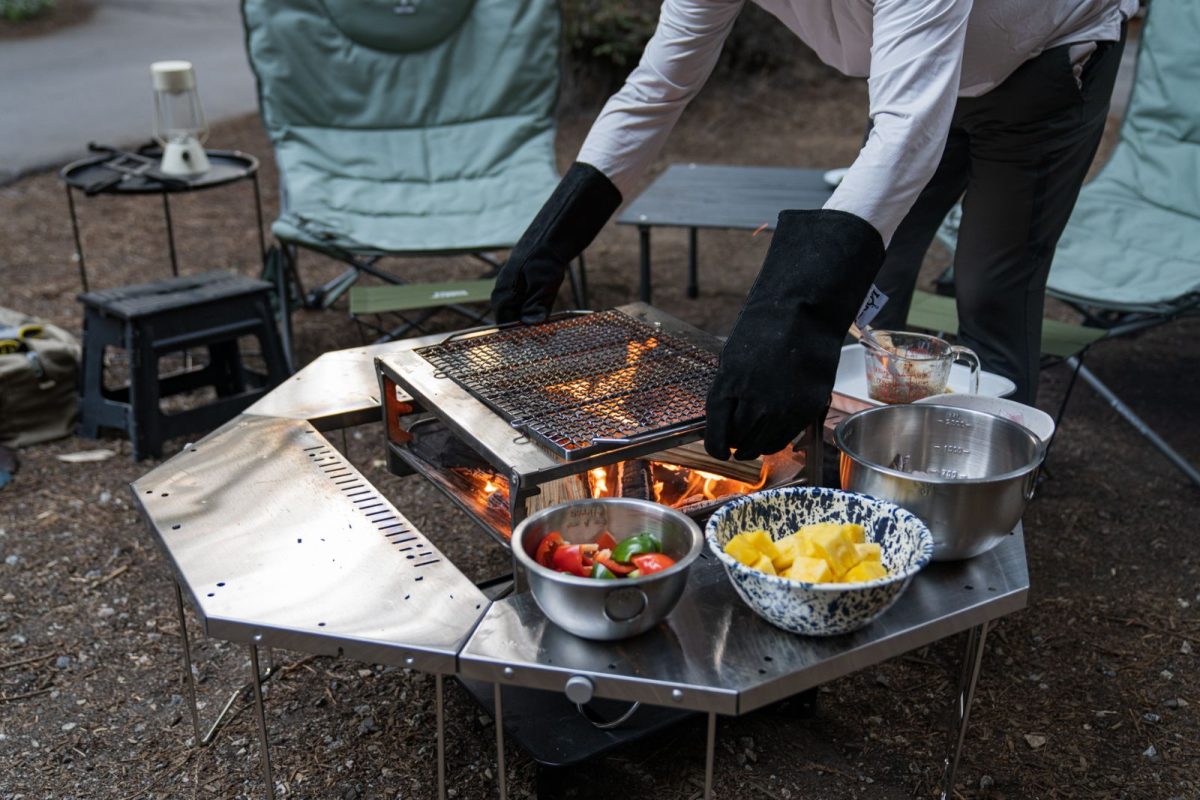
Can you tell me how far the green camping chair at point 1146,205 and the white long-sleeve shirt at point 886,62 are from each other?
129 centimetres

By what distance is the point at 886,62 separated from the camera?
1826mm

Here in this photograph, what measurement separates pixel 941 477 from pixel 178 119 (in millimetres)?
3324


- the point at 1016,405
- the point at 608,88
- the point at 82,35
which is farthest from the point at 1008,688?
the point at 82,35

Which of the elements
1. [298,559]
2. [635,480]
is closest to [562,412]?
[635,480]

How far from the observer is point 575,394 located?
2047 mm

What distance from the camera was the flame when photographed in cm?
209

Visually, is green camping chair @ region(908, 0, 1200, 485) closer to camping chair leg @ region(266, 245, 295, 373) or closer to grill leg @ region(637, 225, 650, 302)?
grill leg @ region(637, 225, 650, 302)

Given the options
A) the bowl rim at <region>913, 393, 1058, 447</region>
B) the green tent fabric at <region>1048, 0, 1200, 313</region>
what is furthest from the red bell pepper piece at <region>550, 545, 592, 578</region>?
the green tent fabric at <region>1048, 0, 1200, 313</region>

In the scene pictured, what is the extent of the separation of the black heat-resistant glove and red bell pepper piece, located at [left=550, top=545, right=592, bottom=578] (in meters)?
0.91

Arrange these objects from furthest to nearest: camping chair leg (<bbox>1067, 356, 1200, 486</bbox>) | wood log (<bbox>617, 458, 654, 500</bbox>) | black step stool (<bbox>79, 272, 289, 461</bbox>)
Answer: black step stool (<bbox>79, 272, 289, 461</bbox>) → camping chair leg (<bbox>1067, 356, 1200, 486</bbox>) → wood log (<bbox>617, 458, 654, 500</bbox>)

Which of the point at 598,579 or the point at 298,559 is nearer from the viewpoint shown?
the point at 598,579

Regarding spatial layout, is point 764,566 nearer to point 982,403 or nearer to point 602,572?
point 602,572

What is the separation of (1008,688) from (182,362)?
3175mm

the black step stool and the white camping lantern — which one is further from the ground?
the white camping lantern
